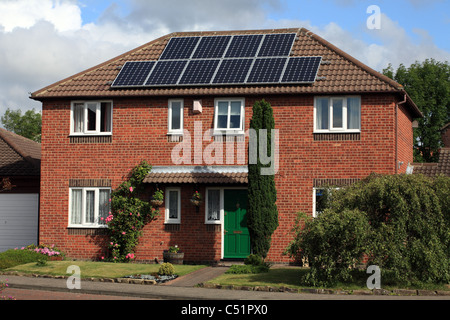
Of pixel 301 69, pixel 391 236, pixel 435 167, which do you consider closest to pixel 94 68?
pixel 301 69

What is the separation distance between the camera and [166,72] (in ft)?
72.7

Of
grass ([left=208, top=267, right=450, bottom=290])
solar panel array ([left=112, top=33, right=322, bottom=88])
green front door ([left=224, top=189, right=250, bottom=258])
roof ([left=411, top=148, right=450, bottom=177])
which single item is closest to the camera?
grass ([left=208, top=267, right=450, bottom=290])

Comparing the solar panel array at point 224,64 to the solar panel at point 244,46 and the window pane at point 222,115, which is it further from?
the window pane at point 222,115

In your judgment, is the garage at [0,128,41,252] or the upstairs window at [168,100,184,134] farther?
the garage at [0,128,41,252]

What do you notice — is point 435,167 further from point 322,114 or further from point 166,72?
point 166,72

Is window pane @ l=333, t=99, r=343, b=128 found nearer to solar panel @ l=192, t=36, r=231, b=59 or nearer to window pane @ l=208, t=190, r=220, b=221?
window pane @ l=208, t=190, r=220, b=221

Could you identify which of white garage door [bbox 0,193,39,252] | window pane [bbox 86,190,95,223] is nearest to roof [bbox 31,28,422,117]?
window pane [bbox 86,190,95,223]

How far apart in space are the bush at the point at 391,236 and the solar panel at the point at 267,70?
23.0 feet

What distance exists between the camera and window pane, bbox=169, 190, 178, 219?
70.4ft

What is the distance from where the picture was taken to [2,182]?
2522 centimetres

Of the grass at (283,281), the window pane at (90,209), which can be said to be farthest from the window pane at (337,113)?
the window pane at (90,209)

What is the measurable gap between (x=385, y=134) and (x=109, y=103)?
9.84m

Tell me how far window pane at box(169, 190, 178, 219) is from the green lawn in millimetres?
2991

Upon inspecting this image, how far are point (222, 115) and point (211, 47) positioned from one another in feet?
11.7
